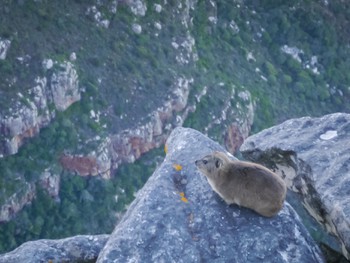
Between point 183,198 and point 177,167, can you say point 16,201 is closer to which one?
point 177,167

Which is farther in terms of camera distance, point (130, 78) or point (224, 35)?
point (224, 35)

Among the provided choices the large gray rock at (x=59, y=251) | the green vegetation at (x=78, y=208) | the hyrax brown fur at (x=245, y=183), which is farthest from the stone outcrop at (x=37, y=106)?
the hyrax brown fur at (x=245, y=183)

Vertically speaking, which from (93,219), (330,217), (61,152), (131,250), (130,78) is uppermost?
(330,217)

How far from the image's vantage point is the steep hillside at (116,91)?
40438mm

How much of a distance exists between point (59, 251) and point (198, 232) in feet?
8.35

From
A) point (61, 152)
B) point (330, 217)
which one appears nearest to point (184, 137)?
point (330, 217)

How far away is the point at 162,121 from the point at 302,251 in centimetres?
3627

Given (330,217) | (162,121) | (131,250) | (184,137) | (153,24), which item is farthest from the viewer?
(153,24)

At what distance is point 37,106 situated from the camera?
134 feet

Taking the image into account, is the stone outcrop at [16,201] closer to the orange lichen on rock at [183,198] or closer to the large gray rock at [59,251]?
the large gray rock at [59,251]

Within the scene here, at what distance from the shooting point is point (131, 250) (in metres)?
7.72

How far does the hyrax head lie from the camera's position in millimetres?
8805

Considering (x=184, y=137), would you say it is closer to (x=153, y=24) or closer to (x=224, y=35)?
(x=153, y=24)

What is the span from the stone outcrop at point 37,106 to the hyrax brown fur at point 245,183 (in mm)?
30692
